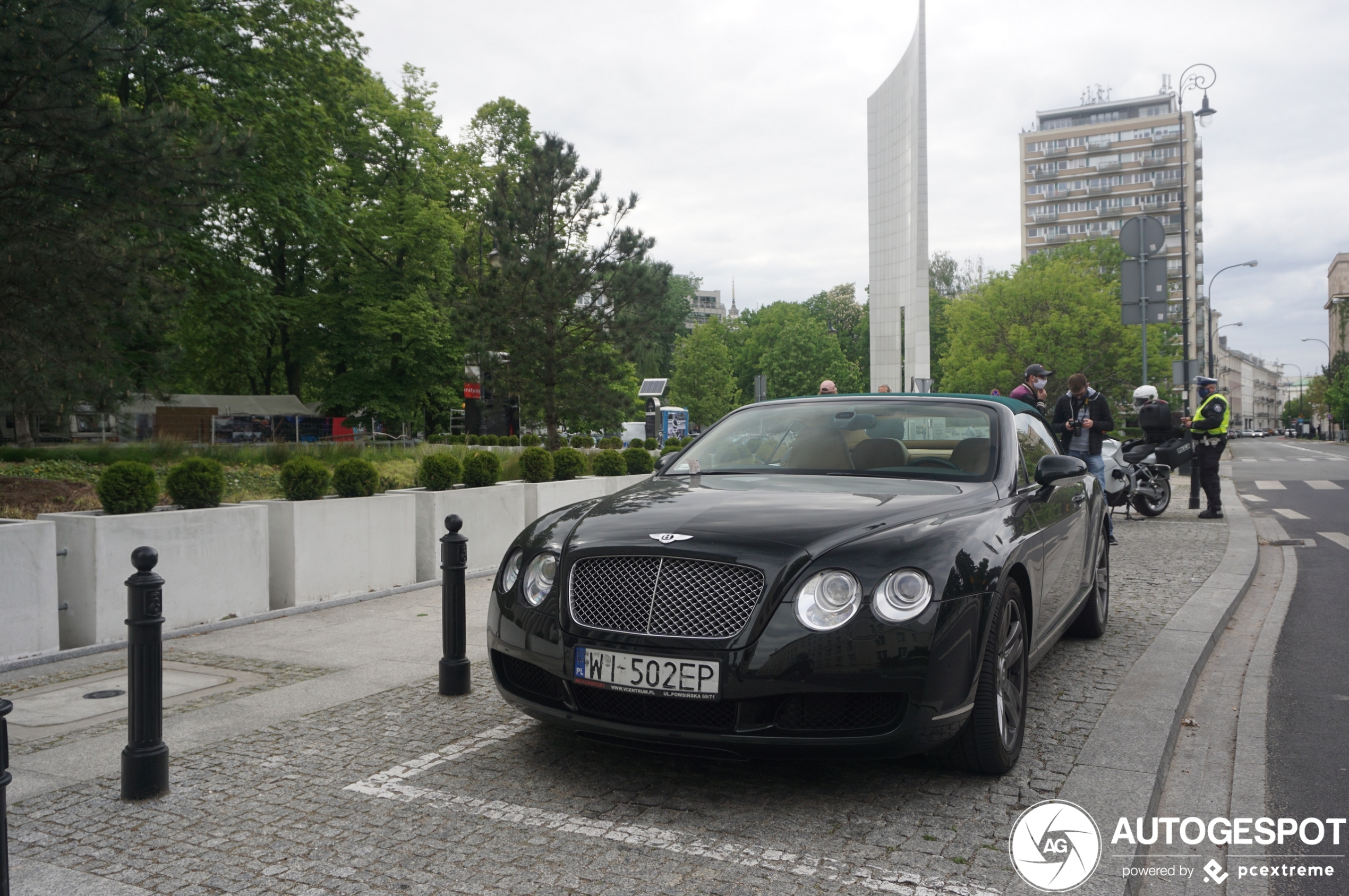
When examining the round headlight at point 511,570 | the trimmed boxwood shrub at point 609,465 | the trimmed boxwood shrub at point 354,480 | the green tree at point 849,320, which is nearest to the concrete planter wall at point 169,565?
the trimmed boxwood shrub at point 354,480

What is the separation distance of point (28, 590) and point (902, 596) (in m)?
5.32

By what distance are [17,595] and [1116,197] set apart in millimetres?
124946

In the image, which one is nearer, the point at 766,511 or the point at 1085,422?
the point at 766,511

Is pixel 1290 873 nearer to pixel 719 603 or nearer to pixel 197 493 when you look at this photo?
pixel 719 603

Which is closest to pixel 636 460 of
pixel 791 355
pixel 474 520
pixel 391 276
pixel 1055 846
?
pixel 474 520

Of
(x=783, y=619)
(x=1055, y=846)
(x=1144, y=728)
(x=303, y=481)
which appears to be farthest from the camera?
(x=303, y=481)

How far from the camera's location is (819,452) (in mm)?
4965

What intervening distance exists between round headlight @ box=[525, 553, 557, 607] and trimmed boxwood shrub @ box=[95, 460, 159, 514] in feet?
13.5

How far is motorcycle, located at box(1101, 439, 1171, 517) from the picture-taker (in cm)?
1365

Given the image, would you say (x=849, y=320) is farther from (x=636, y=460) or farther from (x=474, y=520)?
(x=474, y=520)

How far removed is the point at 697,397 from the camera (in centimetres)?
7294

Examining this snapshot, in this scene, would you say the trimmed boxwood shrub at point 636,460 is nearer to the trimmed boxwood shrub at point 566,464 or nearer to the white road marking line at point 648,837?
the trimmed boxwood shrub at point 566,464

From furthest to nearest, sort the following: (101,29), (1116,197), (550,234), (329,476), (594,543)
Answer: (1116,197) < (550,234) < (101,29) < (329,476) < (594,543)

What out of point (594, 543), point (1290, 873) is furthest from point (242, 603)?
point (1290, 873)
